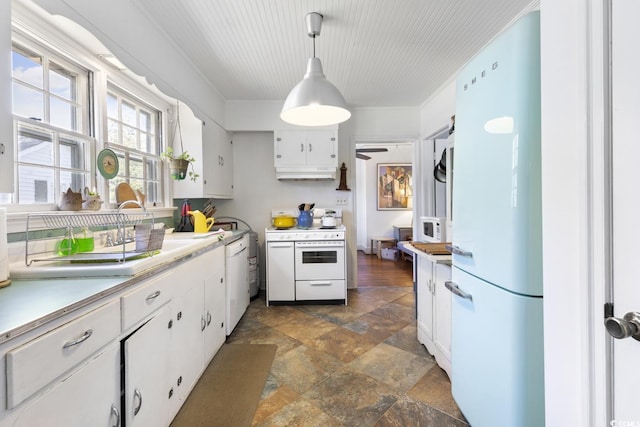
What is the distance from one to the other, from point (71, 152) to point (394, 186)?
574 cm

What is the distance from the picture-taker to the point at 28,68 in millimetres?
1339

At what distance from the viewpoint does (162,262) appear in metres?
1.32

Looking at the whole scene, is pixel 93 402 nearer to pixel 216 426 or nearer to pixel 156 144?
pixel 216 426

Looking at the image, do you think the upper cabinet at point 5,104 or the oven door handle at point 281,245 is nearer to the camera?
the upper cabinet at point 5,104

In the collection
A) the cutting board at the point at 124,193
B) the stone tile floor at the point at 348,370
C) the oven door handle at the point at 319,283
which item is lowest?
the stone tile floor at the point at 348,370

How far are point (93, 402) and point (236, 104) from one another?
10.8 ft

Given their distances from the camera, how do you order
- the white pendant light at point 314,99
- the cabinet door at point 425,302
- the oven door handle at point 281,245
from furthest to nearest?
the oven door handle at point 281,245
the cabinet door at point 425,302
the white pendant light at point 314,99

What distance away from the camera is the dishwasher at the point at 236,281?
7.96 feet

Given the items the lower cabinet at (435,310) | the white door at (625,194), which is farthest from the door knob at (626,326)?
the lower cabinet at (435,310)

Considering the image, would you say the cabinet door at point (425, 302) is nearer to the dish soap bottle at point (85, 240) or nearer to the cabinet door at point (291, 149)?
the cabinet door at point (291, 149)

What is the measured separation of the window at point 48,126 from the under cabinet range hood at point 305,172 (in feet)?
6.71

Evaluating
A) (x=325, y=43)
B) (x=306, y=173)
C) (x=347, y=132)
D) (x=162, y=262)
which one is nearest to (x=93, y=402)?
(x=162, y=262)

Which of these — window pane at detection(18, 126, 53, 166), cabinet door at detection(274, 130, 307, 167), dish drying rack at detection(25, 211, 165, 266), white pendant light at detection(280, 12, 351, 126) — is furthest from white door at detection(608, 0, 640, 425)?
Answer: cabinet door at detection(274, 130, 307, 167)

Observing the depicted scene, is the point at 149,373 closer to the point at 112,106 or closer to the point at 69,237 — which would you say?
the point at 69,237
